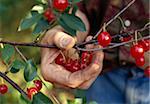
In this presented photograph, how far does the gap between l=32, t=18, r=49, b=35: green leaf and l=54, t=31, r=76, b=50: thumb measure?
58mm

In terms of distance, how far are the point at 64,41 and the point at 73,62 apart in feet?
0.36

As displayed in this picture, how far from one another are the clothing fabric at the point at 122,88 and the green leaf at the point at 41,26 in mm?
623

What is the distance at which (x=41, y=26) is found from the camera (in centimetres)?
113

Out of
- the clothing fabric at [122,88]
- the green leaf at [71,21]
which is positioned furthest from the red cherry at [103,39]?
the clothing fabric at [122,88]

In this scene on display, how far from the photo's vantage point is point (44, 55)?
136cm

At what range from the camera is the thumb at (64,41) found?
113 centimetres

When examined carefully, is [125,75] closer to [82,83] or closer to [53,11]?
[82,83]

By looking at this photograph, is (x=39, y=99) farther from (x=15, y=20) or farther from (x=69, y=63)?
(x=15, y=20)

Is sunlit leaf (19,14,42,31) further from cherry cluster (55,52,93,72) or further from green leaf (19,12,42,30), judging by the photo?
cherry cluster (55,52,93,72)

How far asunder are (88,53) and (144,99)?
507 millimetres

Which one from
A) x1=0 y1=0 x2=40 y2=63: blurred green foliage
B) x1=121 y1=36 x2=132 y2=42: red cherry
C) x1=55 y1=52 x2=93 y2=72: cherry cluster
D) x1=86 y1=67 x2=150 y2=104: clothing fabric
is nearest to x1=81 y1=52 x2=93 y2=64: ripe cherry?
x1=55 y1=52 x2=93 y2=72: cherry cluster

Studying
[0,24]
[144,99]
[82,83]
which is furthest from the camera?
[0,24]

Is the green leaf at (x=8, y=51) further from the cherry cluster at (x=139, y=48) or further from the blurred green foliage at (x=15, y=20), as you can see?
the blurred green foliage at (x=15, y=20)

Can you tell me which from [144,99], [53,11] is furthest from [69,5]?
[144,99]
